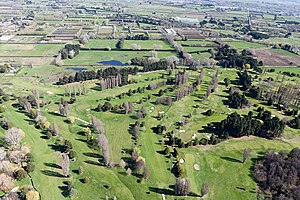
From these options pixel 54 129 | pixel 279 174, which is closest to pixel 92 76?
pixel 54 129

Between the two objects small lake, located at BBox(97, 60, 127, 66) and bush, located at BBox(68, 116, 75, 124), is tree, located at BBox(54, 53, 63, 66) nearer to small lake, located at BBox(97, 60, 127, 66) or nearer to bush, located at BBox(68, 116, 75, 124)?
small lake, located at BBox(97, 60, 127, 66)

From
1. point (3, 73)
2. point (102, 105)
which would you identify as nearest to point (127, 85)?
point (102, 105)

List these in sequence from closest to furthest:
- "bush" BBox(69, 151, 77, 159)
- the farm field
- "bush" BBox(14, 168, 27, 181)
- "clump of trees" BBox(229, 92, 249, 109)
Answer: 1. "bush" BBox(14, 168, 27, 181)
2. the farm field
3. "bush" BBox(69, 151, 77, 159)
4. "clump of trees" BBox(229, 92, 249, 109)

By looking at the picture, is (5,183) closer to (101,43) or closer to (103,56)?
(103,56)

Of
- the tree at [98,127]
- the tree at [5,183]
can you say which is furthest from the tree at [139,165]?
the tree at [5,183]

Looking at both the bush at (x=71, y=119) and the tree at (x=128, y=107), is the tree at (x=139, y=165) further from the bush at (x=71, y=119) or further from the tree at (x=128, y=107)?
the bush at (x=71, y=119)

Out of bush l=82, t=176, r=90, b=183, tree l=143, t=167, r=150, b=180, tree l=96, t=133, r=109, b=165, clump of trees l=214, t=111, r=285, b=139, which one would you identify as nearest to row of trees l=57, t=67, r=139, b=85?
tree l=96, t=133, r=109, b=165
